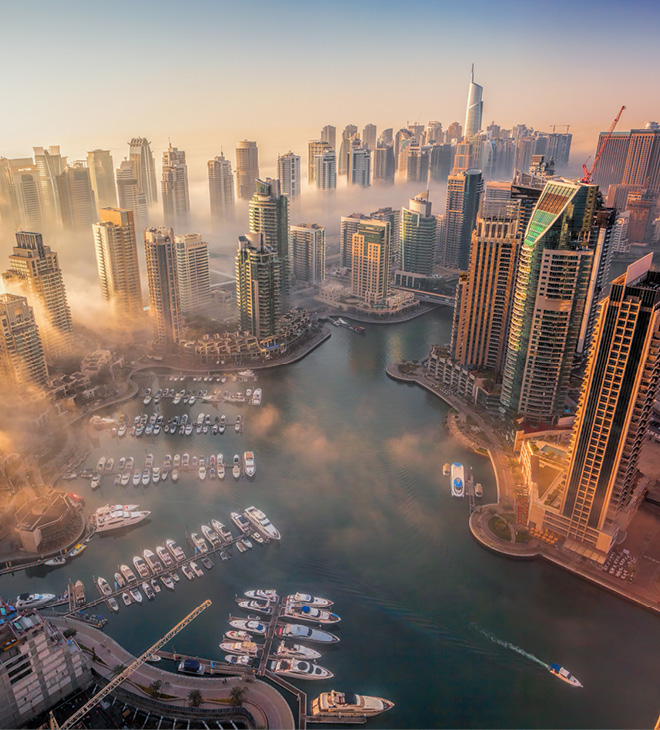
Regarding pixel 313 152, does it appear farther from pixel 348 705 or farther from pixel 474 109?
pixel 348 705

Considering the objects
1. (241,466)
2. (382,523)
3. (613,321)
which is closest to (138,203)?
(241,466)

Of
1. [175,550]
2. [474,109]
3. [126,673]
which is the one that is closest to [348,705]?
[126,673]

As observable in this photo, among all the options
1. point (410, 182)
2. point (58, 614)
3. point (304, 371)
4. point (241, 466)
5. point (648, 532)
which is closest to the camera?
point (58, 614)

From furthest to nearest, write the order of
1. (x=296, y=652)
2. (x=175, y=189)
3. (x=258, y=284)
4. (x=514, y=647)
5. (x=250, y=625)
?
(x=175, y=189), (x=258, y=284), (x=250, y=625), (x=514, y=647), (x=296, y=652)

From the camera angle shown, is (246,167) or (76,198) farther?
(246,167)

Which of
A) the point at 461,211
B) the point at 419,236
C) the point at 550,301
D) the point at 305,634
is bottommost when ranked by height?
the point at 305,634

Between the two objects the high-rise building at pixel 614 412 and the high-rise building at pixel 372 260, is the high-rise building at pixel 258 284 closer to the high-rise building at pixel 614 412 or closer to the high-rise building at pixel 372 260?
the high-rise building at pixel 372 260

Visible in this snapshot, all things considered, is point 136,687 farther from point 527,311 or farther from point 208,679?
point 527,311
